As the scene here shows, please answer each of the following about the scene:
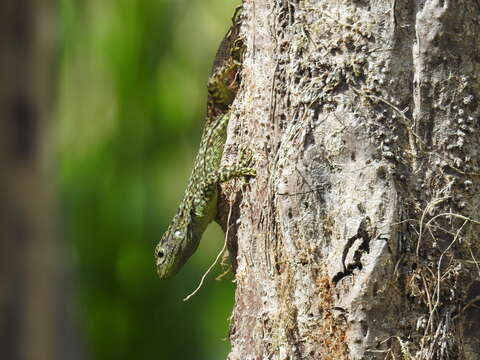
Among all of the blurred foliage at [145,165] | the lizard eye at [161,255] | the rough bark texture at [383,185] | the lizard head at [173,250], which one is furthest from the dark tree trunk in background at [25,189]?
the blurred foliage at [145,165]

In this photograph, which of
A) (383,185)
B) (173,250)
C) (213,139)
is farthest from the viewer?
(173,250)

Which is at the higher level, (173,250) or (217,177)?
(217,177)

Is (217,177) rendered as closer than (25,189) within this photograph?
No

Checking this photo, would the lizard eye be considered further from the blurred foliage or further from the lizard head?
the blurred foliage

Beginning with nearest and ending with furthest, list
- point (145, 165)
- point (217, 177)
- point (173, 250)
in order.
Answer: point (217, 177) < point (173, 250) < point (145, 165)

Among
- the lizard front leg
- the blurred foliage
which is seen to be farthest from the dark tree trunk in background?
the blurred foliage

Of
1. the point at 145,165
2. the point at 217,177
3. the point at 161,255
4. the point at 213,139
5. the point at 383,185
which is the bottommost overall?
the point at 161,255

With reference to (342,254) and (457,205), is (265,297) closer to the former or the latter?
(342,254)

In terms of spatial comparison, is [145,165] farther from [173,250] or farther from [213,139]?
[213,139]

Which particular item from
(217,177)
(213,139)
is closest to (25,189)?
(217,177)
